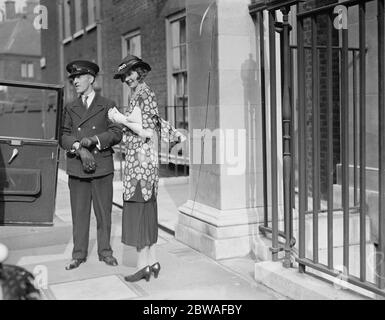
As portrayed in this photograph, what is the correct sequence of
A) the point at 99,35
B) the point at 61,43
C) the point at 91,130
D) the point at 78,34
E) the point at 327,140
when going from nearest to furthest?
the point at 327,140
the point at 91,130
the point at 99,35
the point at 78,34
the point at 61,43

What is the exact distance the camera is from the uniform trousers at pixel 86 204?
4930mm

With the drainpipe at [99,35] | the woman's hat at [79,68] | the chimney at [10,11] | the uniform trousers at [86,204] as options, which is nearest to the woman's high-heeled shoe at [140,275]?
the uniform trousers at [86,204]

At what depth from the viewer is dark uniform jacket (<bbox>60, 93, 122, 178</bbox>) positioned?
190 inches

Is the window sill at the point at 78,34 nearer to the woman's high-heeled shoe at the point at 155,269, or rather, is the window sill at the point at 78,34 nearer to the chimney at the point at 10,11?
the woman's high-heeled shoe at the point at 155,269

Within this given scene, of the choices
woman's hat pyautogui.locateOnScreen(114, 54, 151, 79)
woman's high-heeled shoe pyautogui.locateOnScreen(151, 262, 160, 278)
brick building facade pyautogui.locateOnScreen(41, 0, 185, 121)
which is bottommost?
woman's high-heeled shoe pyautogui.locateOnScreen(151, 262, 160, 278)

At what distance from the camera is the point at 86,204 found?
4965 millimetres

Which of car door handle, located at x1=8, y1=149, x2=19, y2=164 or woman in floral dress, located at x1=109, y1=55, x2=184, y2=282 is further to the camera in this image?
car door handle, located at x1=8, y1=149, x2=19, y2=164

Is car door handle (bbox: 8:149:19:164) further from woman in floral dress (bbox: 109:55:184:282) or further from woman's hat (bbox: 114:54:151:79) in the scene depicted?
woman's hat (bbox: 114:54:151:79)

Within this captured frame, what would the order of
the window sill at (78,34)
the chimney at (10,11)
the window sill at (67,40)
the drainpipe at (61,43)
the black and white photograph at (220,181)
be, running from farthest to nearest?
the chimney at (10,11) → the drainpipe at (61,43) → the window sill at (67,40) → the window sill at (78,34) → the black and white photograph at (220,181)

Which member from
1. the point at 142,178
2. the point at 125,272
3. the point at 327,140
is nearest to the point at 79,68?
the point at 142,178

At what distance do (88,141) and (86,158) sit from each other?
0.15 metres

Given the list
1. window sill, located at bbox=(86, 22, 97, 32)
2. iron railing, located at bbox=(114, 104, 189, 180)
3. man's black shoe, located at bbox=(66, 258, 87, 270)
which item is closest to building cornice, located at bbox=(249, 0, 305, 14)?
man's black shoe, located at bbox=(66, 258, 87, 270)

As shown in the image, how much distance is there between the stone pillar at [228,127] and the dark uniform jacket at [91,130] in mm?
991

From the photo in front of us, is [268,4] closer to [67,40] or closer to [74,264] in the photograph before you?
[74,264]
